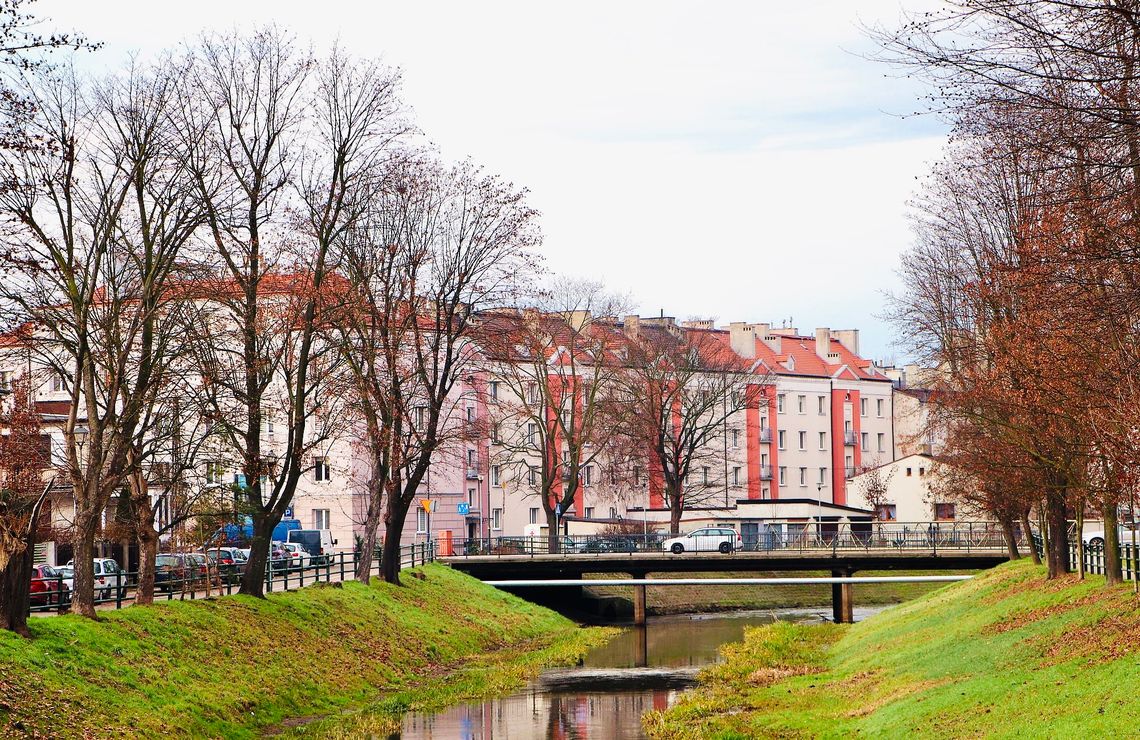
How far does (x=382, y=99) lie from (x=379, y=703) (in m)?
16.3

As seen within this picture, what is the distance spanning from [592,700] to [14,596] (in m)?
13.4

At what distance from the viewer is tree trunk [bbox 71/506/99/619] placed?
26656 mm

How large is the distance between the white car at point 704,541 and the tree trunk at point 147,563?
44.0 m

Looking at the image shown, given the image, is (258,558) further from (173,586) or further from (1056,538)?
(1056,538)

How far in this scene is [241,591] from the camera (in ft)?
117

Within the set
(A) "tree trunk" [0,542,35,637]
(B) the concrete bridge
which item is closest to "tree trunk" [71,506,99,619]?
(A) "tree trunk" [0,542,35,637]

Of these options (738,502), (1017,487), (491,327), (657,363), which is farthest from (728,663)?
(738,502)

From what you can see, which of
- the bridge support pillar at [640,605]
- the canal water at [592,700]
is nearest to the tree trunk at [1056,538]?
the canal water at [592,700]

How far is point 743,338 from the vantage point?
4114 inches

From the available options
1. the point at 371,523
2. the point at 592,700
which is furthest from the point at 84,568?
the point at 371,523

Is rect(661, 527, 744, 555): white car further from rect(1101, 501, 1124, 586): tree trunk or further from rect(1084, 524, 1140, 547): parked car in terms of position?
rect(1101, 501, 1124, 586): tree trunk

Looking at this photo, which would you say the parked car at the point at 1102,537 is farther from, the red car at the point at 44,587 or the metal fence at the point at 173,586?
the red car at the point at 44,587

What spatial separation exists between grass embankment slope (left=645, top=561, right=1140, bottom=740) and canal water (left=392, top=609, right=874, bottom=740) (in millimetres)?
1144

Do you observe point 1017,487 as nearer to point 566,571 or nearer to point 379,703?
point 379,703
